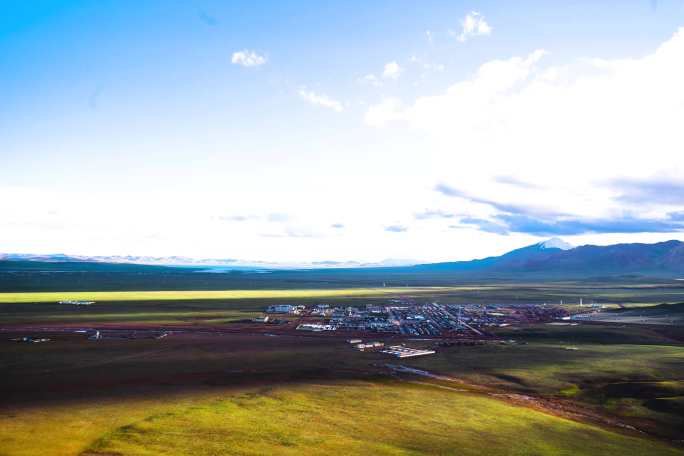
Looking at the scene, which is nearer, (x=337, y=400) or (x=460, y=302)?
(x=337, y=400)

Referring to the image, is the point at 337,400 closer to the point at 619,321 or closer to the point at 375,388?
the point at 375,388

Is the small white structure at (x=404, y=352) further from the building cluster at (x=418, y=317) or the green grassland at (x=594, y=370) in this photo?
the building cluster at (x=418, y=317)

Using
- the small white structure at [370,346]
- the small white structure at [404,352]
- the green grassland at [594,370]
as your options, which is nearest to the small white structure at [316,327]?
the small white structure at [370,346]

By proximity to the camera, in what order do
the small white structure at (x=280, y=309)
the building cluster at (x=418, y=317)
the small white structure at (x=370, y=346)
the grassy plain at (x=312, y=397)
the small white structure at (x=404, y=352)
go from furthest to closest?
the small white structure at (x=280, y=309), the building cluster at (x=418, y=317), the small white structure at (x=370, y=346), the small white structure at (x=404, y=352), the grassy plain at (x=312, y=397)

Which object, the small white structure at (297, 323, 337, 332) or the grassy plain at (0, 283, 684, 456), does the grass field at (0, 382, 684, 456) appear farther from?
the small white structure at (297, 323, 337, 332)

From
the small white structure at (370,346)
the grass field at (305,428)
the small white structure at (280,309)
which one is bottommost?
the grass field at (305,428)

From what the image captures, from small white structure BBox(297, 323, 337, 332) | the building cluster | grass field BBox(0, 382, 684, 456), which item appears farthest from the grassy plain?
the building cluster

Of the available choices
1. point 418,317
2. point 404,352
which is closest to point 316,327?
point 404,352

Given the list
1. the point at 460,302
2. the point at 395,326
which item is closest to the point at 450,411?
the point at 395,326
